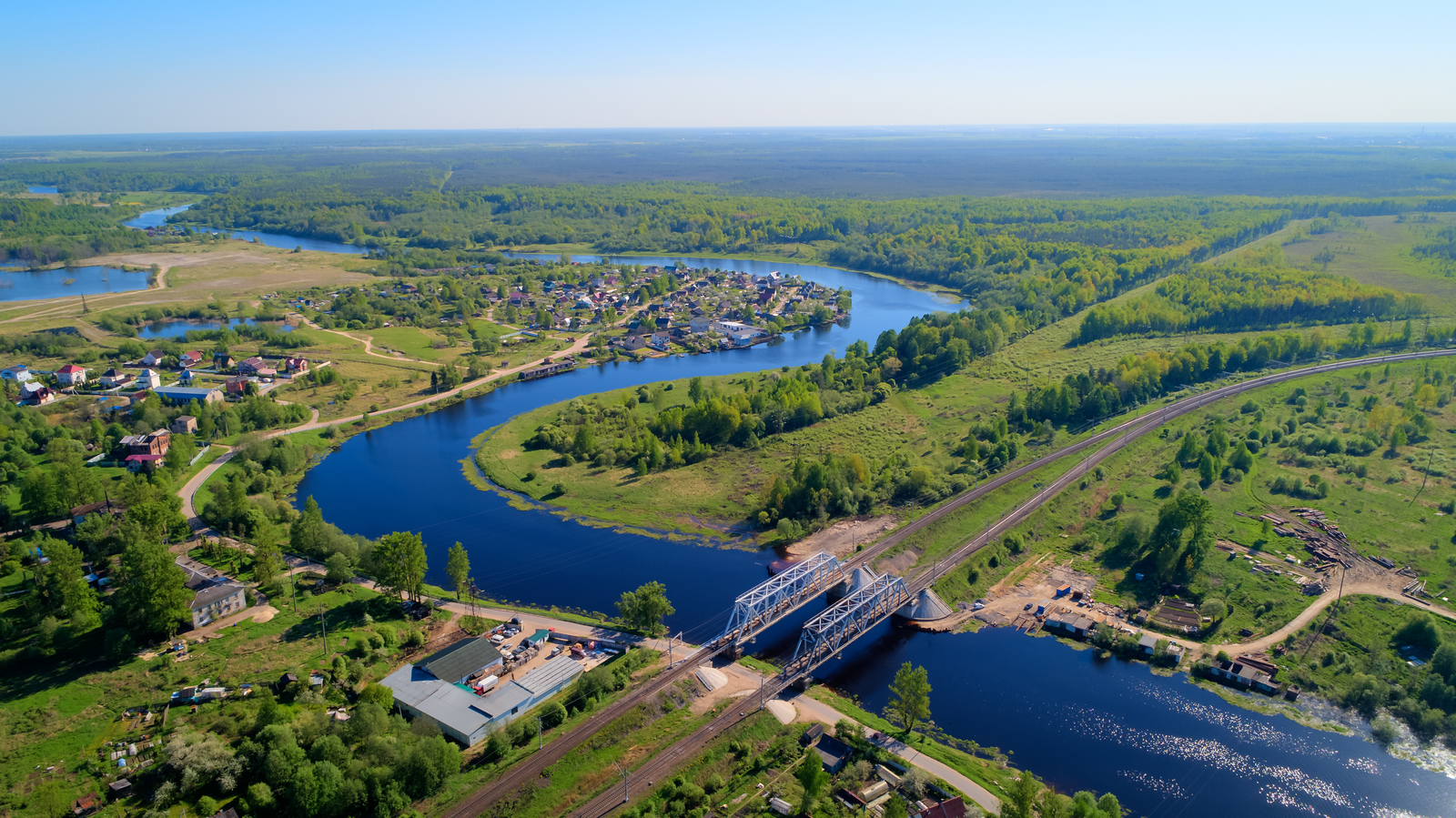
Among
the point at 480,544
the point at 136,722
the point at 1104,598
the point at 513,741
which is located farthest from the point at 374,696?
the point at 1104,598

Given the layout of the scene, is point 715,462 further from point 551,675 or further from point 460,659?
point 460,659

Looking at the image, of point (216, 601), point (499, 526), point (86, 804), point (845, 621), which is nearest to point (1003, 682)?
point (845, 621)

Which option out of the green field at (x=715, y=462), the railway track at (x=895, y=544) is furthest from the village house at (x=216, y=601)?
the green field at (x=715, y=462)

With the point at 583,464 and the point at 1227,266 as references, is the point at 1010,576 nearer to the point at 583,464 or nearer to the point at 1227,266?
the point at 583,464

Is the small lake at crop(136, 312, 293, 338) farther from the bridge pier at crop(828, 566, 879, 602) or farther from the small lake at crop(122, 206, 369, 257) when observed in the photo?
the bridge pier at crop(828, 566, 879, 602)

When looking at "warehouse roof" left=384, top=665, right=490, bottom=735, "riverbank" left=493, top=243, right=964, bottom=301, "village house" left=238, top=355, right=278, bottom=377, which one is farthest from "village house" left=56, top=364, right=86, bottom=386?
"riverbank" left=493, top=243, right=964, bottom=301

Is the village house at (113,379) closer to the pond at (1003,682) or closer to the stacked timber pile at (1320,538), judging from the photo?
the pond at (1003,682)
